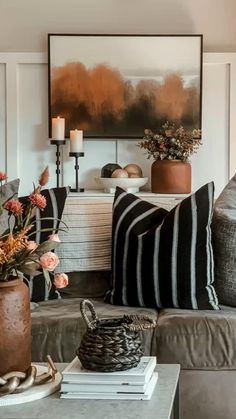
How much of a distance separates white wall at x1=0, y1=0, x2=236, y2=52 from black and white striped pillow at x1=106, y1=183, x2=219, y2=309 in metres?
2.15

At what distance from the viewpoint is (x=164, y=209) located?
2.96 m

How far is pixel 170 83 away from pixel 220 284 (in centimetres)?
212

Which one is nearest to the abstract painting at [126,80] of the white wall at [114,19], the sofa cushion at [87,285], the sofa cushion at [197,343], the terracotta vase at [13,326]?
the white wall at [114,19]

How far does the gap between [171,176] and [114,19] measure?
1.13m

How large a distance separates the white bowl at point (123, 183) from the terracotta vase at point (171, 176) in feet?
0.32

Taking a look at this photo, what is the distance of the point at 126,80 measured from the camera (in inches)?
181

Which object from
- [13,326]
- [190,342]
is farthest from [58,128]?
[13,326]

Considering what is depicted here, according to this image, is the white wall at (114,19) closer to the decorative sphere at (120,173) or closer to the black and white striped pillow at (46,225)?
the decorative sphere at (120,173)

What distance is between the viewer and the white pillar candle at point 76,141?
447 cm

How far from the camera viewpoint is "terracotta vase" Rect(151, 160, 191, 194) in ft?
14.3

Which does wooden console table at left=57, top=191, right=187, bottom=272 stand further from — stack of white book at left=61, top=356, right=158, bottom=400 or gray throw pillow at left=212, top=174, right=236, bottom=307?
stack of white book at left=61, top=356, right=158, bottom=400

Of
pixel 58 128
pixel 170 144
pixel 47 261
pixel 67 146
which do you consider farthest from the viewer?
pixel 67 146

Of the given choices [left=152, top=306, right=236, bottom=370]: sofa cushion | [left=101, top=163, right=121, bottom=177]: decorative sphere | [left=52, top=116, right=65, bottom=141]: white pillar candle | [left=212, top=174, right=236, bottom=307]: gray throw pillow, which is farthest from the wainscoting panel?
[left=152, top=306, right=236, bottom=370]: sofa cushion

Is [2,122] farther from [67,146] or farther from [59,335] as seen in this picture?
[59,335]
